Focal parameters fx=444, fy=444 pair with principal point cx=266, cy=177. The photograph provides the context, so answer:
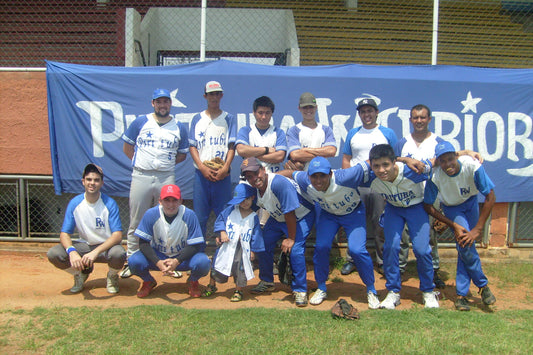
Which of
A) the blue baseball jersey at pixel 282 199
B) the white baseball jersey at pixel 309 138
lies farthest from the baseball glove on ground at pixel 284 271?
the white baseball jersey at pixel 309 138

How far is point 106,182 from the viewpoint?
19.1 feet

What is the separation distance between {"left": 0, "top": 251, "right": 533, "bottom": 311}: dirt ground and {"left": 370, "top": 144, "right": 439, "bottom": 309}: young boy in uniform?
0.61 ft

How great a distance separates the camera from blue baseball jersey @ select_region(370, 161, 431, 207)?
4.16 m

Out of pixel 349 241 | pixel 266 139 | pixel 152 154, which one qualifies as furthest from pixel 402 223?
pixel 152 154

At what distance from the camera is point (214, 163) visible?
496cm

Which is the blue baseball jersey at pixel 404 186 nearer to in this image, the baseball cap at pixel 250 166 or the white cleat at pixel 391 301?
the white cleat at pixel 391 301

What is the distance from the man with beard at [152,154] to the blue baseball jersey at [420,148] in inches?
98.2

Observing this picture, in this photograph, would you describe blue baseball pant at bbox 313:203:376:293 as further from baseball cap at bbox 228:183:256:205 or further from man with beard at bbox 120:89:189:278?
man with beard at bbox 120:89:189:278

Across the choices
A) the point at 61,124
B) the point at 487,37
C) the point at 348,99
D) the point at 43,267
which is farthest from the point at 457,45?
the point at 43,267

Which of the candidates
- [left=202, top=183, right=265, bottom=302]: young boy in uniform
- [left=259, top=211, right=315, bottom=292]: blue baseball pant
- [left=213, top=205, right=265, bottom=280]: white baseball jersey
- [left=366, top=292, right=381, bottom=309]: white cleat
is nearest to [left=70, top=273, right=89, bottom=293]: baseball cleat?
[left=202, top=183, right=265, bottom=302]: young boy in uniform

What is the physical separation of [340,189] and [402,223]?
28.5 inches

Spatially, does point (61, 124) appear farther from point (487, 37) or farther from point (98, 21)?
point (487, 37)

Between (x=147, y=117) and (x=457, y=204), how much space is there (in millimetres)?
3426

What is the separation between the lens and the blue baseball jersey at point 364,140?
4805mm
